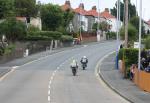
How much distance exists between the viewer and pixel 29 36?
96.9m

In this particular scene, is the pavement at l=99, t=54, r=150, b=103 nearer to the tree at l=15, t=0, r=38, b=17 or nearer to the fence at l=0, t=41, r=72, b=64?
the fence at l=0, t=41, r=72, b=64

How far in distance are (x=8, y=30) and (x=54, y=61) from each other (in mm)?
20599

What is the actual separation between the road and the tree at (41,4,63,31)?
5537 centimetres

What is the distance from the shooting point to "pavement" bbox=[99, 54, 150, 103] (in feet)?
106

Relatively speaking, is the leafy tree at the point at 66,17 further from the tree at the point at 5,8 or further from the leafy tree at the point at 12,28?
the leafy tree at the point at 12,28

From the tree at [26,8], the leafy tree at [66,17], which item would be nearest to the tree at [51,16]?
the tree at [26,8]

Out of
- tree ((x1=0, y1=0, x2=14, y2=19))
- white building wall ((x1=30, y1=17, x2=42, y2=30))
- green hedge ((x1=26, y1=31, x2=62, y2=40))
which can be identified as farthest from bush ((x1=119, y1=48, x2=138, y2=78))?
white building wall ((x1=30, y1=17, x2=42, y2=30))

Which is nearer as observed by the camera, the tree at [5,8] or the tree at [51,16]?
the tree at [5,8]

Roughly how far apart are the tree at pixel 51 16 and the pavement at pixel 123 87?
6378cm

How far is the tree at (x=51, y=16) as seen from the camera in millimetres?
122500

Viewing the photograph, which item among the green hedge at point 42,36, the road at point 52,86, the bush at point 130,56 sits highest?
the green hedge at point 42,36

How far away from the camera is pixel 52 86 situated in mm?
41250

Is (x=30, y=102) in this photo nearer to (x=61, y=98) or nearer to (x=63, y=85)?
(x=61, y=98)

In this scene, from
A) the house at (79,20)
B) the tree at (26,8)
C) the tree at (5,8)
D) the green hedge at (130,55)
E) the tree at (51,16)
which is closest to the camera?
the green hedge at (130,55)
